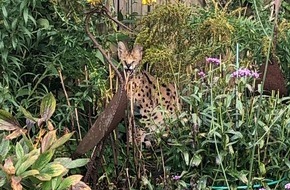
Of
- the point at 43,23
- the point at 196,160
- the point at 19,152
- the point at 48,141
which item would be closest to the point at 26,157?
the point at 19,152

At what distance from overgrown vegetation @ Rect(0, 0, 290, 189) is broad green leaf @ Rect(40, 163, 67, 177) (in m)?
0.10

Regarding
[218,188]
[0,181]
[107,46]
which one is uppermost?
[107,46]

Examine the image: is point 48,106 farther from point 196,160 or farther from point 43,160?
point 196,160

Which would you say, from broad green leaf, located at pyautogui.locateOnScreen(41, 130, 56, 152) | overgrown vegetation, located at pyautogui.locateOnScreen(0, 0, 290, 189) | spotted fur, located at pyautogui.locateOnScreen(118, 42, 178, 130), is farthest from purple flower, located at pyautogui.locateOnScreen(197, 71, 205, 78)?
broad green leaf, located at pyautogui.locateOnScreen(41, 130, 56, 152)

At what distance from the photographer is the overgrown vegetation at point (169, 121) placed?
121 inches

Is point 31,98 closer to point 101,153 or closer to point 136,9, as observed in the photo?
point 101,153

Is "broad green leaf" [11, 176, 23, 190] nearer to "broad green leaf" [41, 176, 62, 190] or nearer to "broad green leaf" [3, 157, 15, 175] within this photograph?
"broad green leaf" [3, 157, 15, 175]

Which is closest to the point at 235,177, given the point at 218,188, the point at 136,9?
the point at 218,188

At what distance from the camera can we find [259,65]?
407cm

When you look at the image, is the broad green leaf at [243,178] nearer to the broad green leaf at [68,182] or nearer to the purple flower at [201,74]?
the purple flower at [201,74]

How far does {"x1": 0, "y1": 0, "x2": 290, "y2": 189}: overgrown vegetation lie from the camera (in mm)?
3066

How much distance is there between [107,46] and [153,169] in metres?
1.01

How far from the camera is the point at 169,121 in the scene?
10.7 feet

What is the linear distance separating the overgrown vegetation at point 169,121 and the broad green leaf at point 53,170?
95 mm
